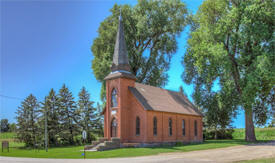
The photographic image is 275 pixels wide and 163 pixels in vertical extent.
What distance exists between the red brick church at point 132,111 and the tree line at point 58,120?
12.4m

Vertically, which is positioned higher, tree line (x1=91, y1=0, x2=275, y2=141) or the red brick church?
tree line (x1=91, y1=0, x2=275, y2=141)

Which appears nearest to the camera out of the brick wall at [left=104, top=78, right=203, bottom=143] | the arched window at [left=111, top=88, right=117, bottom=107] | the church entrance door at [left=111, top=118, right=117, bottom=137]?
the brick wall at [left=104, top=78, right=203, bottom=143]

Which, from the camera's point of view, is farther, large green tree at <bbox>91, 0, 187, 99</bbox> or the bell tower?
large green tree at <bbox>91, 0, 187, 99</bbox>

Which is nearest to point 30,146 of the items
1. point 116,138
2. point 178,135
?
point 116,138

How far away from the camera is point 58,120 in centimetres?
4394

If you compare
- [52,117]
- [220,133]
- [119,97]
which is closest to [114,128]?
[119,97]

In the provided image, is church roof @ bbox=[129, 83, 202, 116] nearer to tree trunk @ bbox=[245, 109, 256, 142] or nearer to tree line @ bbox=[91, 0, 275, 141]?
tree line @ bbox=[91, 0, 275, 141]

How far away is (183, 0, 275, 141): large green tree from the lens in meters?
32.9

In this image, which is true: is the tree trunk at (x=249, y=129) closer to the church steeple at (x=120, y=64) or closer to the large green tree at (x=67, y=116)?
the church steeple at (x=120, y=64)

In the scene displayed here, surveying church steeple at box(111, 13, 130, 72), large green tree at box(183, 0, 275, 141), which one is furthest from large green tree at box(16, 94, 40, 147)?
large green tree at box(183, 0, 275, 141)

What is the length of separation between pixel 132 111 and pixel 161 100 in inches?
→ 214

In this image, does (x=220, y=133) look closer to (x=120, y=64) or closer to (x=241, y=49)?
(x=241, y=49)

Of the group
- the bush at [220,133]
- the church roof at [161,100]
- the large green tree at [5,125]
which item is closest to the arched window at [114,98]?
the church roof at [161,100]

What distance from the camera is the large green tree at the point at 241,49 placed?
108 ft
